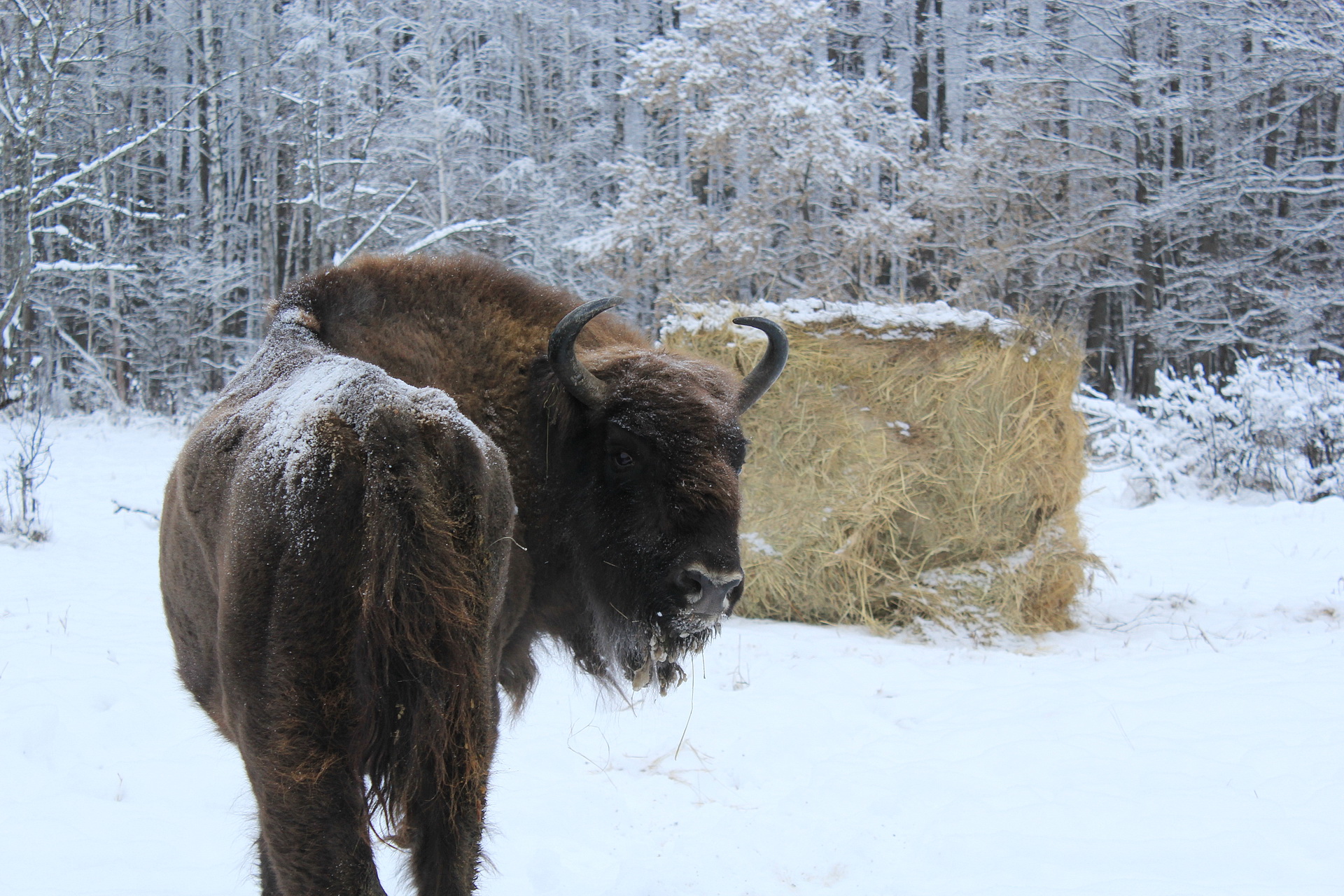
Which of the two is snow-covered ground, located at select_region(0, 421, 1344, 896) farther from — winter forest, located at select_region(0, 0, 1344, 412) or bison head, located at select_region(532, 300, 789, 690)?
winter forest, located at select_region(0, 0, 1344, 412)

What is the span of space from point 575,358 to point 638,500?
19.6 inches

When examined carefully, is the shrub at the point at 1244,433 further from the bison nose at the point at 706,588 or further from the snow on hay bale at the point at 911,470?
the bison nose at the point at 706,588

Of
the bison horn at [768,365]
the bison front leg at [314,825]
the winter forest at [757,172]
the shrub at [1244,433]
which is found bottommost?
the shrub at [1244,433]

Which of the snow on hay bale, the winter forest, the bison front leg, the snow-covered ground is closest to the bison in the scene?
the bison front leg

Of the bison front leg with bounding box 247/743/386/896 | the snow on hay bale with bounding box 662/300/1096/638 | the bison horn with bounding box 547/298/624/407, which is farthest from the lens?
the snow on hay bale with bounding box 662/300/1096/638

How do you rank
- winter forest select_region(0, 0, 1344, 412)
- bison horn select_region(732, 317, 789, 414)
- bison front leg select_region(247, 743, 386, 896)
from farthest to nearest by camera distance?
winter forest select_region(0, 0, 1344, 412)
bison horn select_region(732, 317, 789, 414)
bison front leg select_region(247, 743, 386, 896)

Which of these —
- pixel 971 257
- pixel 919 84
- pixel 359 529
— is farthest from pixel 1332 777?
pixel 919 84

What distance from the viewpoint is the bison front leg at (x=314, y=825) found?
4.99ft

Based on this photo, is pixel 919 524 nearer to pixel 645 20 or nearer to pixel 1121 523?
pixel 1121 523

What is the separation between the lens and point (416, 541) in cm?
156

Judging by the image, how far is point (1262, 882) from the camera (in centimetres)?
310

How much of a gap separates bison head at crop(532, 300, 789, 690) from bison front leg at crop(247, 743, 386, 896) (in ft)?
3.97

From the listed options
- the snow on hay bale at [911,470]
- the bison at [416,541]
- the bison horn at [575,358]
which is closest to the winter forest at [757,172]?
the snow on hay bale at [911,470]

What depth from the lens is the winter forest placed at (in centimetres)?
1800
